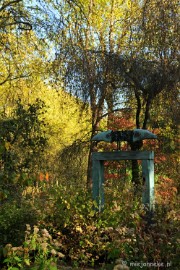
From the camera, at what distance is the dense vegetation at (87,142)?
13.5 feet

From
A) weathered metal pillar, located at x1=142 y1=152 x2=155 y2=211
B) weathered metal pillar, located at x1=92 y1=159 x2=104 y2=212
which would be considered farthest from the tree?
weathered metal pillar, located at x1=142 y1=152 x2=155 y2=211

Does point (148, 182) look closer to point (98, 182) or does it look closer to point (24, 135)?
point (98, 182)

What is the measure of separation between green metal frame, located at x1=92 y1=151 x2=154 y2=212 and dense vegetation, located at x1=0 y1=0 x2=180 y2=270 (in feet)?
0.70

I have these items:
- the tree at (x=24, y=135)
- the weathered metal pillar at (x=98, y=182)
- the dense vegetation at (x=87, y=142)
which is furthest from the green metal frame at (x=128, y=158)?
the tree at (x=24, y=135)

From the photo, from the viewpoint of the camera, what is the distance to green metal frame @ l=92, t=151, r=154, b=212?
5.69 m

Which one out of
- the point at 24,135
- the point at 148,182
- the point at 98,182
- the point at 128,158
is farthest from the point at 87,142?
the point at 148,182

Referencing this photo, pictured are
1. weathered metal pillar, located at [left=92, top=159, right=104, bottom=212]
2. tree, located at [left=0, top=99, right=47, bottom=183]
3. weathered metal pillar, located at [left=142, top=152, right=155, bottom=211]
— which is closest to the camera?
weathered metal pillar, located at [left=142, top=152, right=155, bottom=211]

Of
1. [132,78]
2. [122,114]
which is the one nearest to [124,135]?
[132,78]

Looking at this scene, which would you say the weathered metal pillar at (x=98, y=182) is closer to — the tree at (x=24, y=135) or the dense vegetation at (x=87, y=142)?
the dense vegetation at (x=87, y=142)

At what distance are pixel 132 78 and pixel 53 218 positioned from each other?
402 centimetres

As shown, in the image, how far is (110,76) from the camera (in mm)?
8727

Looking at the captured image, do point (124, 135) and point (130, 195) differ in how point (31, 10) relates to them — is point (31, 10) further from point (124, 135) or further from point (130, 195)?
point (130, 195)

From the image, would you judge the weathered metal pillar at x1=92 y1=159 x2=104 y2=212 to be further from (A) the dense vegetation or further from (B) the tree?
(B) the tree

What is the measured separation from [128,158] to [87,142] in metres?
5.02
